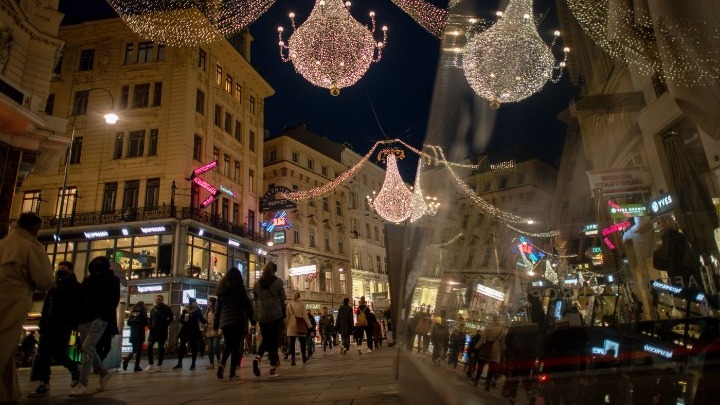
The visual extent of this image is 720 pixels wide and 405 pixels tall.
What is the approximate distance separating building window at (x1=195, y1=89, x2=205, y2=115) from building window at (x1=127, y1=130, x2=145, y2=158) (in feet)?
10.5

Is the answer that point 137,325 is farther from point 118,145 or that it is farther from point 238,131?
point 238,131

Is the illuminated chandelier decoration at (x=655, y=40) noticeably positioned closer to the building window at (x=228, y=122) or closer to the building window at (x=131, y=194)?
the building window at (x=131, y=194)

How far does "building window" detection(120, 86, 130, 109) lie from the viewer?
26.5m

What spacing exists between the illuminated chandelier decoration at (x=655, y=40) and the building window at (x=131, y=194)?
87.1ft

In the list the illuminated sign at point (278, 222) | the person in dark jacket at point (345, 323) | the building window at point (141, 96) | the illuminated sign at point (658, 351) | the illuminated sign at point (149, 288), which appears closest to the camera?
the illuminated sign at point (658, 351)

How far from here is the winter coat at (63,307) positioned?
21.0 feet

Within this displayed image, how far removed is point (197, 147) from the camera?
26.9 meters

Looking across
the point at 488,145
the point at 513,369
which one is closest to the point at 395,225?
the point at 488,145

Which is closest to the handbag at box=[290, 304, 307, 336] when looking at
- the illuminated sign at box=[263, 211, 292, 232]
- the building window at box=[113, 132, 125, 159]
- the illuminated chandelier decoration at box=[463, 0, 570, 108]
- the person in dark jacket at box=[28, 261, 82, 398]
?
the person in dark jacket at box=[28, 261, 82, 398]

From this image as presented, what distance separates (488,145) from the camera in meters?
1.88

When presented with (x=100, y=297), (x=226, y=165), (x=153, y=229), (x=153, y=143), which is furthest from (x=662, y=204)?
(x=226, y=165)

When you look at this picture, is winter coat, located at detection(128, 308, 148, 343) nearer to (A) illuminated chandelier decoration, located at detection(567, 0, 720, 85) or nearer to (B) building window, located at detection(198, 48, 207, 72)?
(A) illuminated chandelier decoration, located at detection(567, 0, 720, 85)

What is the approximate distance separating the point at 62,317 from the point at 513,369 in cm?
661

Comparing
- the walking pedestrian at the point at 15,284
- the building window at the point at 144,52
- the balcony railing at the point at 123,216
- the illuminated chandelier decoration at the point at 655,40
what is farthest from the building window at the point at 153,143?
the illuminated chandelier decoration at the point at 655,40
